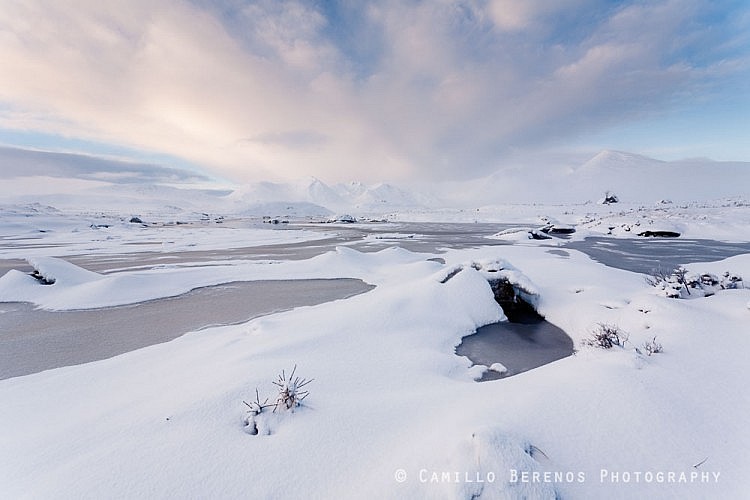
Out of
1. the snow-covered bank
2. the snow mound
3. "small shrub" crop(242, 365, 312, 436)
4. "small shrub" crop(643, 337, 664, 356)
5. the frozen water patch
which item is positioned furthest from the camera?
the snow mound

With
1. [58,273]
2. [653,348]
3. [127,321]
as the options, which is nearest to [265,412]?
[653,348]

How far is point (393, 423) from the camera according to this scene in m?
3.36

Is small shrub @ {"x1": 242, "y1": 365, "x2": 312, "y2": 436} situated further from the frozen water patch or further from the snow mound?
the snow mound

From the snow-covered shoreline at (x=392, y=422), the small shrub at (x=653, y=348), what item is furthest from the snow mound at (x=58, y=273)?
the small shrub at (x=653, y=348)

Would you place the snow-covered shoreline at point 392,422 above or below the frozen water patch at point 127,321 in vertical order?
above

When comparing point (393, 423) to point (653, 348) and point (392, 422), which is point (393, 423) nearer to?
point (392, 422)

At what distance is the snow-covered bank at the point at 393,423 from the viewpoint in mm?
2551

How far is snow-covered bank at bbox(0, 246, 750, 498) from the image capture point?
255 centimetres

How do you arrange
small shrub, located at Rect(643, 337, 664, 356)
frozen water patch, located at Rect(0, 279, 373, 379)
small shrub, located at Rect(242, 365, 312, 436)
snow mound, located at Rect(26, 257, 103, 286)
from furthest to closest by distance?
snow mound, located at Rect(26, 257, 103, 286)
frozen water patch, located at Rect(0, 279, 373, 379)
small shrub, located at Rect(643, 337, 664, 356)
small shrub, located at Rect(242, 365, 312, 436)

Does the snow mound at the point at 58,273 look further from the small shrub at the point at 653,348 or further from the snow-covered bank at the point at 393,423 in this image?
the small shrub at the point at 653,348

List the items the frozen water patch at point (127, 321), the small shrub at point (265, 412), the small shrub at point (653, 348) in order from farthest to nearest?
the frozen water patch at point (127, 321), the small shrub at point (653, 348), the small shrub at point (265, 412)

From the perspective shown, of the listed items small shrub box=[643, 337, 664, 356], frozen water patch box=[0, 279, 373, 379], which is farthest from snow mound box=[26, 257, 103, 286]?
small shrub box=[643, 337, 664, 356]

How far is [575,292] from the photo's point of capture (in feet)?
33.2

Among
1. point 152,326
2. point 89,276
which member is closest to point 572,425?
point 152,326
